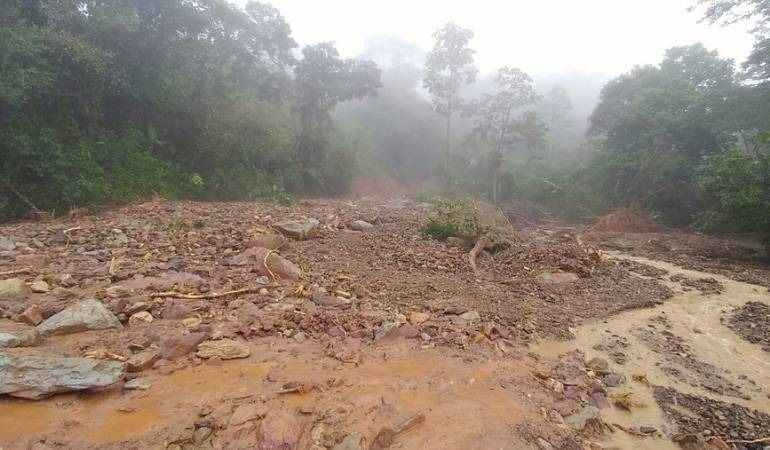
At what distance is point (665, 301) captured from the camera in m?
6.07

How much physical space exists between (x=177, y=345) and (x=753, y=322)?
6.55m

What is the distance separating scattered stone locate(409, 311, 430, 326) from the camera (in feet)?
14.3

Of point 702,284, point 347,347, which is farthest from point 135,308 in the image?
point 702,284

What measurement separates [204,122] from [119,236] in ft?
23.1

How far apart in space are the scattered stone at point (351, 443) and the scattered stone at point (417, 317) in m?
1.79

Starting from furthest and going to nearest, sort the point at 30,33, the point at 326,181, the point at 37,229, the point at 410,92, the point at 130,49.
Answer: the point at 410,92
the point at 326,181
the point at 130,49
the point at 30,33
the point at 37,229

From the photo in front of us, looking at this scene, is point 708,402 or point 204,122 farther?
point 204,122

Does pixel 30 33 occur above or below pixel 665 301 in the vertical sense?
above

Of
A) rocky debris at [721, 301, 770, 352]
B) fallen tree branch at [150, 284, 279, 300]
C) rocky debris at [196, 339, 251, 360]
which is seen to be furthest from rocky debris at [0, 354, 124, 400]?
rocky debris at [721, 301, 770, 352]

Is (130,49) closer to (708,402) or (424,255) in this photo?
(424,255)

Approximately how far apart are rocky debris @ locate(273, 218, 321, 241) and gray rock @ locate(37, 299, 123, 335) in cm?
347

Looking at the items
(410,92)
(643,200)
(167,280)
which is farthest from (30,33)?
(410,92)

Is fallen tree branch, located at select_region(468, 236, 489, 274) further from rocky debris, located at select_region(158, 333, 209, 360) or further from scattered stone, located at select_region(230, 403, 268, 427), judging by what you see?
scattered stone, located at select_region(230, 403, 268, 427)

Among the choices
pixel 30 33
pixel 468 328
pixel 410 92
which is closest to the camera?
pixel 468 328
